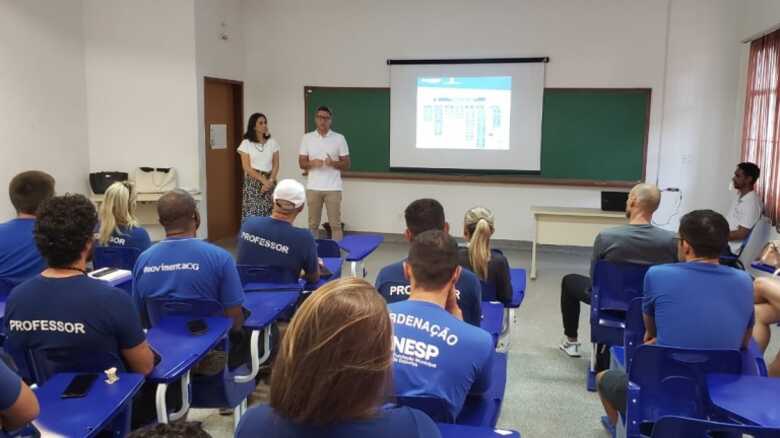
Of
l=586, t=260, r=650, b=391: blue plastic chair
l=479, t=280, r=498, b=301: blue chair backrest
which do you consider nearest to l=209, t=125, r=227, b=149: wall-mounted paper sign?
l=479, t=280, r=498, b=301: blue chair backrest

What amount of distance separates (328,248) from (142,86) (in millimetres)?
4012

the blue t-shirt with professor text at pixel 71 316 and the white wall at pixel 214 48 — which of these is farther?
the white wall at pixel 214 48

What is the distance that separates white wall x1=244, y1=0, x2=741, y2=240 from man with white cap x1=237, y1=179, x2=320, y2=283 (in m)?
4.46

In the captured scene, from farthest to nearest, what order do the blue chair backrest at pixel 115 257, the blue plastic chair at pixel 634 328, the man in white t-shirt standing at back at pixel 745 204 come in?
the man in white t-shirt standing at back at pixel 745 204 < the blue chair backrest at pixel 115 257 < the blue plastic chair at pixel 634 328

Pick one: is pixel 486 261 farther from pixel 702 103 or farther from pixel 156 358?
pixel 702 103

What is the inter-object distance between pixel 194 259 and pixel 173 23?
509 cm

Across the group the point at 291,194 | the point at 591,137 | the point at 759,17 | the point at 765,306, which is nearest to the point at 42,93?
the point at 291,194

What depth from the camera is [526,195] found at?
729cm

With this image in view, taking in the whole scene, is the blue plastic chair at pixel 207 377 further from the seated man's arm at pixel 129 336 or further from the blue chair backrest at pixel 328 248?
the blue chair backrest at pixel 328 248

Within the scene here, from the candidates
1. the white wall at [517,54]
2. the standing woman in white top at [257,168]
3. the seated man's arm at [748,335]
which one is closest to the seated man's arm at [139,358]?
the seated man's arm at [748,335]

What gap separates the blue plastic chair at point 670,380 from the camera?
1.99 metres

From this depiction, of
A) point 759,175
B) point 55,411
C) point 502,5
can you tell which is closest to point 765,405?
point 55,411

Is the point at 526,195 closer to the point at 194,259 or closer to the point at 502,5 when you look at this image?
the point at 502,5

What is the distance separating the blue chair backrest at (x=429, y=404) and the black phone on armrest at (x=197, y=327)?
87 cm
